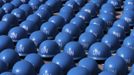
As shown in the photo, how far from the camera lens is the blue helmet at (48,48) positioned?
140 inches

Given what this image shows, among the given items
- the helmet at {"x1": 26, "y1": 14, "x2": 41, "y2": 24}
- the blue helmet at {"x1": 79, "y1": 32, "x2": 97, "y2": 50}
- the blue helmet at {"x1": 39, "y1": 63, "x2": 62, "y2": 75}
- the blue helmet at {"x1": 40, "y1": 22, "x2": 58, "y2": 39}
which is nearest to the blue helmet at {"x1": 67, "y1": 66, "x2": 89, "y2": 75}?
the blue helmet at {"x1": 39, "y1": 63, "x2": 62, "y2": 75}

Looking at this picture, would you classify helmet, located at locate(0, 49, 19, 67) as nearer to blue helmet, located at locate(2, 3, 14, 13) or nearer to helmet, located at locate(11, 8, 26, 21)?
helmet, located at locate(11, 8, 26, 21)

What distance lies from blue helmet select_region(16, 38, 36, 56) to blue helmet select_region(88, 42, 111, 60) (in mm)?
543

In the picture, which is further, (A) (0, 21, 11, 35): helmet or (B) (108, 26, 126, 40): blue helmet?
(A) (0, 21, 11, 35): helmet

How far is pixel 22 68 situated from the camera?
3.03 metres

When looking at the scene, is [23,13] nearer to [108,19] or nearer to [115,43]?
[108,19]

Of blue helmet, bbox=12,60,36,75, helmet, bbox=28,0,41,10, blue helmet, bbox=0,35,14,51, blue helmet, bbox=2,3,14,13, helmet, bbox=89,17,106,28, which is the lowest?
helmet, bbox=28,0,41,10

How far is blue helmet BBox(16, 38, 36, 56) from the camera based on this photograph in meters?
3.64

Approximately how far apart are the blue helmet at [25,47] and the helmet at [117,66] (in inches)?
32.8

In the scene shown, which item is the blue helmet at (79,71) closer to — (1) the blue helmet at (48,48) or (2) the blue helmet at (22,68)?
(2) the blue helmet at (22,68)

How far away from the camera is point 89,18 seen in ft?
14.9

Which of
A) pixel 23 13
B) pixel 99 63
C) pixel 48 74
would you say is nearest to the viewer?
pixel 48 74

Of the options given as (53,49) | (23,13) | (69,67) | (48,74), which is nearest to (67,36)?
(53,49)

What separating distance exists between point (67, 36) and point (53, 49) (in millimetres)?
275
